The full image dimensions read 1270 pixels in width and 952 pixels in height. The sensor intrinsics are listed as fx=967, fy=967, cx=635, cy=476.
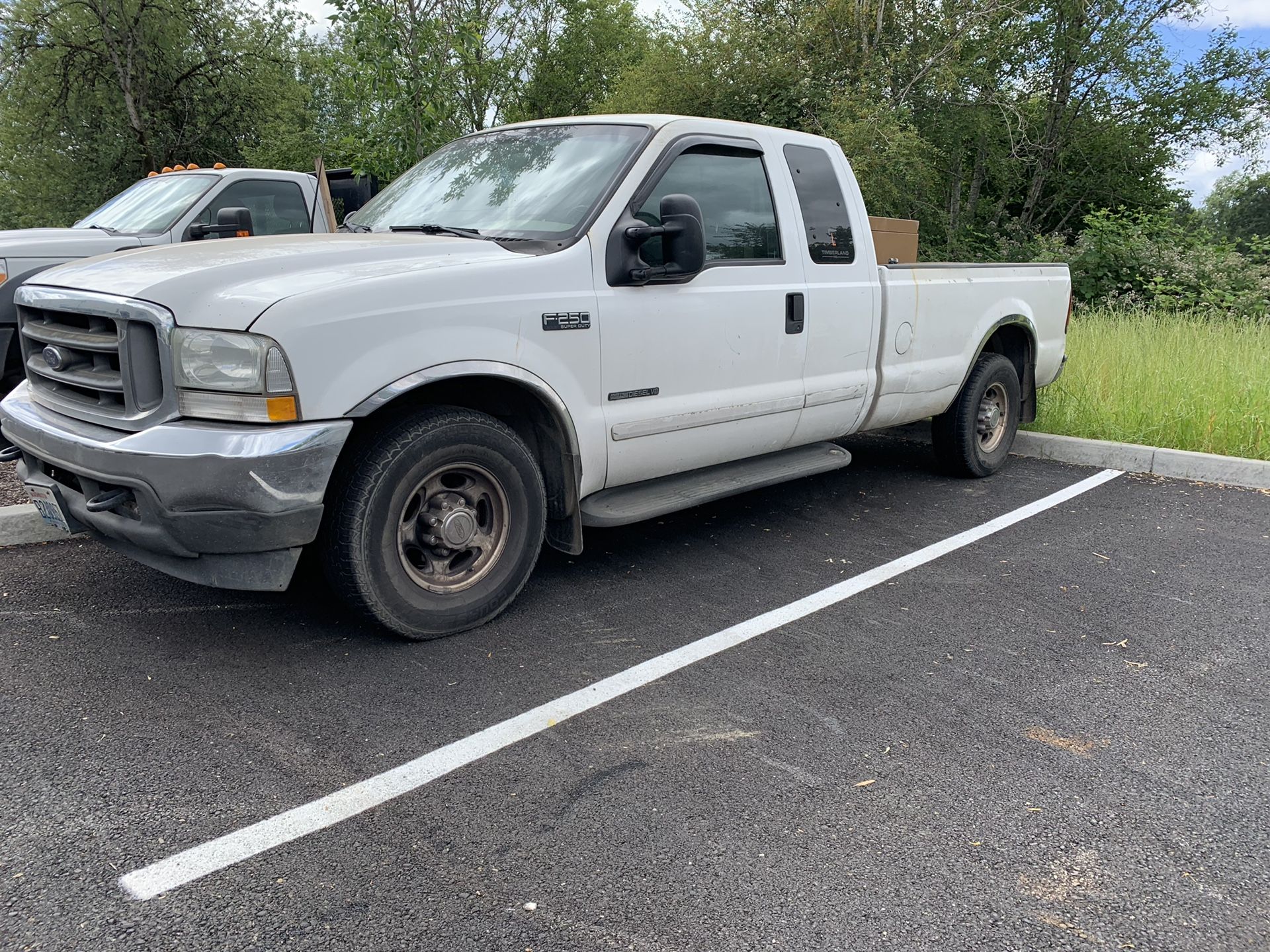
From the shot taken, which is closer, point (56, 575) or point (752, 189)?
point (56, 575)

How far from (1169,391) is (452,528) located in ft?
21.0

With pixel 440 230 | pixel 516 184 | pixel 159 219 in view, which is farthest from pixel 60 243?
pixel 516 184

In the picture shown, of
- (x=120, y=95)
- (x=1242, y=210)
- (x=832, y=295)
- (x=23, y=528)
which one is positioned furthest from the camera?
(x=1242, y=210)

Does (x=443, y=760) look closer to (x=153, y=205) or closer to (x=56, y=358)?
(x=56, y=358)

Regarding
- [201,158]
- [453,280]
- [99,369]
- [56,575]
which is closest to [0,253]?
[56,575]

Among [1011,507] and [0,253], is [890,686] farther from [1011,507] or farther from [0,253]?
[0,253]

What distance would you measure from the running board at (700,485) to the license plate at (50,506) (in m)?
1.98

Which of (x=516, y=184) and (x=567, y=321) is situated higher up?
(x=516, y=184)

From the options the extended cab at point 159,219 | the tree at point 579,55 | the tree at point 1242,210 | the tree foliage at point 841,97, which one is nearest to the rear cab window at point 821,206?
the extended cab at point 159,219

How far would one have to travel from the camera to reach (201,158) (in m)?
24.2

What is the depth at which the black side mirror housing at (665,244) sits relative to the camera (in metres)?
3.94

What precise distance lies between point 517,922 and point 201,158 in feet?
85.1

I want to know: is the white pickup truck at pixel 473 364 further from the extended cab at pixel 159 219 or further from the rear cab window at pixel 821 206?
the extended cab at pixel 159 219

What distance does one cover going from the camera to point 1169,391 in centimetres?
768
